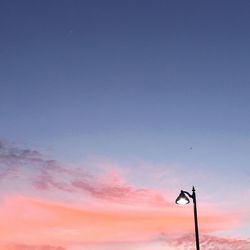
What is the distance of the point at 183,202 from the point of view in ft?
61.5
